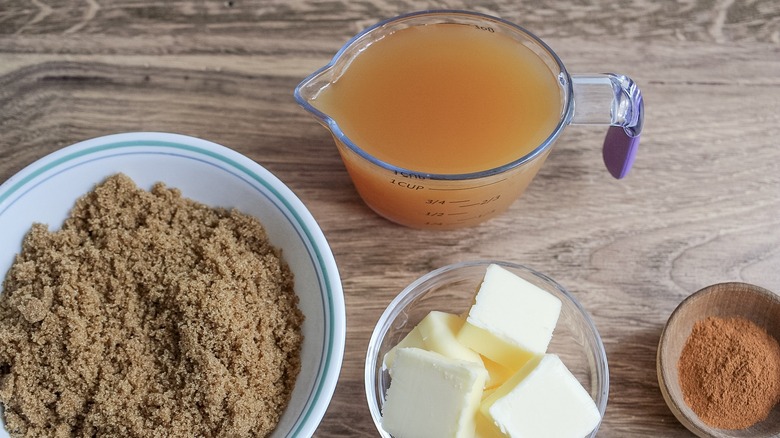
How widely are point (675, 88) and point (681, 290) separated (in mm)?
479

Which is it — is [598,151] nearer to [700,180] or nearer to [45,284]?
[700,180]

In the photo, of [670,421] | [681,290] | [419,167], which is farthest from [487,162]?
[670,421]

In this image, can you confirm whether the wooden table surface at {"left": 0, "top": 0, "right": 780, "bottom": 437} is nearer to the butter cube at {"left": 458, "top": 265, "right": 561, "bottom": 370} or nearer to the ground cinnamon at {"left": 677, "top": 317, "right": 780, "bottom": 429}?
the ground cinnamon at {"left": 677, "top": 317, "right": 780, "bottom": 429}

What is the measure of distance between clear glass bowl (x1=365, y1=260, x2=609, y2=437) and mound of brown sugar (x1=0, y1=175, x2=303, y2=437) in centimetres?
19

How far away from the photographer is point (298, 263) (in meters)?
1.39

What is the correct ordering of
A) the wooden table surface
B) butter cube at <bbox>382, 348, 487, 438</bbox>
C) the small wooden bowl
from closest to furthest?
butter cube at <bbox>382, 348, 487, 438</bbox>, the small wooden bowl, the wooden table surface

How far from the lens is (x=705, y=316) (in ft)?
4.80

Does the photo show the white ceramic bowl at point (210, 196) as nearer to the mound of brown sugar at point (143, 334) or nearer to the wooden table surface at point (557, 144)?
the mound of brown sugar at point (143, 334)

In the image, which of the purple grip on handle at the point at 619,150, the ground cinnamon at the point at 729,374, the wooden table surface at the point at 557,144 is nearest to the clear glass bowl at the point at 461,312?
the wooden table surface at the point at 557,144

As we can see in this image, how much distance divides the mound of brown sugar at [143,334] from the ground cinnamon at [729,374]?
78cm

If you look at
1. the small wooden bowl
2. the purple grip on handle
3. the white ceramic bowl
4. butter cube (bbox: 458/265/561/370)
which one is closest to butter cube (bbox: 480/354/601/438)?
butter cube (bbox: 458/265/561/370)

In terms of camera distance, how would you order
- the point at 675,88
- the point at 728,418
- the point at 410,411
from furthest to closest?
the point at 675,88 < the point at 728,418 < the point at 410,411

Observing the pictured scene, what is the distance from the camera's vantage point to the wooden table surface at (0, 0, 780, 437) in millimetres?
1533

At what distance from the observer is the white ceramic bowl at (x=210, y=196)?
1328 mm
